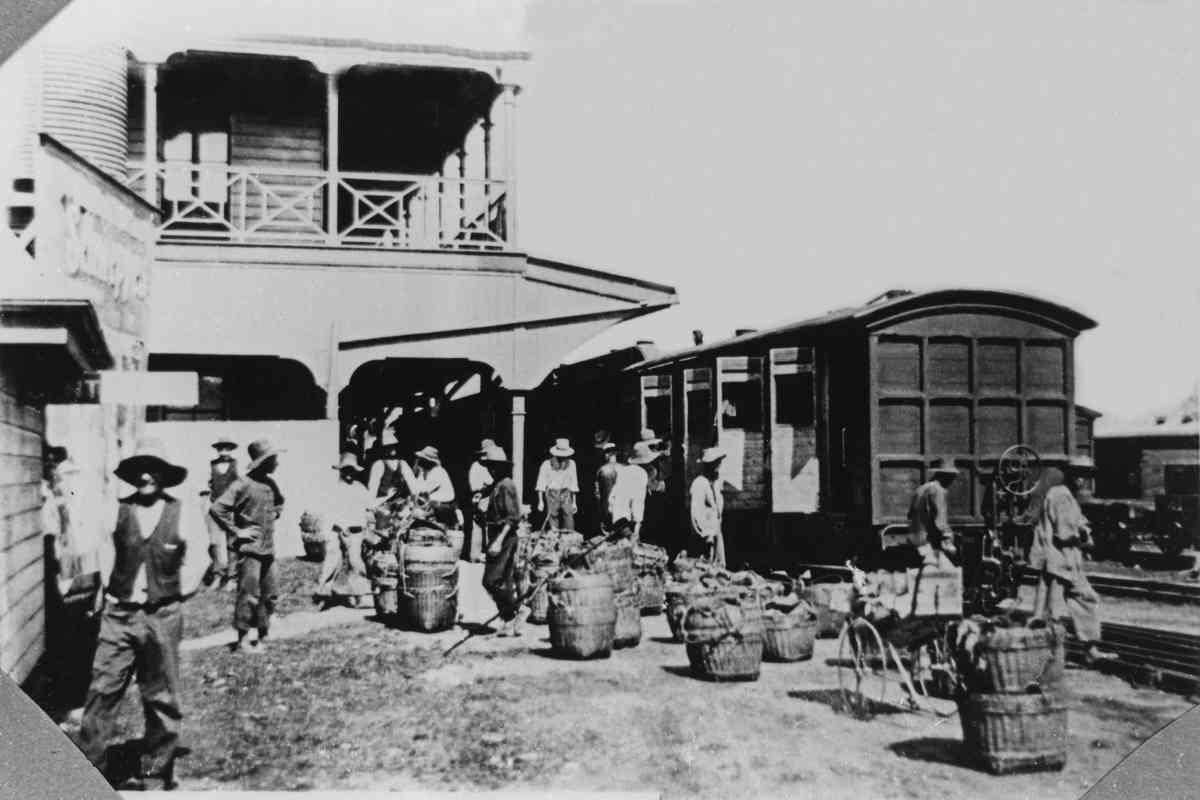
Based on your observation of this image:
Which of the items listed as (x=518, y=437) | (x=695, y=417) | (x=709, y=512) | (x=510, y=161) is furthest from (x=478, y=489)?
(x=510, y=161)

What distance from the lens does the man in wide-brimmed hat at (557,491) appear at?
949 cm

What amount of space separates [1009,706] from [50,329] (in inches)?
215

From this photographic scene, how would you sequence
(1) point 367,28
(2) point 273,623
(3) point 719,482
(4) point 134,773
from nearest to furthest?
(4) point 134,773 < (2) point 273,623 < (1) point 367,28 < (3) point 719,482

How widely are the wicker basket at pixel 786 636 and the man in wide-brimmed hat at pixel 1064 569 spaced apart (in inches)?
55.1

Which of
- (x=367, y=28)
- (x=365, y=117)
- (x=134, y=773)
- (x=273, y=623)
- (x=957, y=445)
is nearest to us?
(x=134, y=773)

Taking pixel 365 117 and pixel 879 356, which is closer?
pixel 879 356

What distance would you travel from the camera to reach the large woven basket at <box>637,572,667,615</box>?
26.6 ft

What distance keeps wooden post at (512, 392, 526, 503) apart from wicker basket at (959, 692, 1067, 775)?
3958mm

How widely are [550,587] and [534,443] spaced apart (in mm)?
5757

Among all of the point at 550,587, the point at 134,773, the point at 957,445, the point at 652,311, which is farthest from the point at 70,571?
the point at 957,445

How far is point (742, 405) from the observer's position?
1020 cm

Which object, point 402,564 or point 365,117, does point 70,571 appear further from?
point 365,117

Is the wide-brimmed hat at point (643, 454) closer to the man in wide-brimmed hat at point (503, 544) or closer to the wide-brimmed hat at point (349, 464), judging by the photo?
the man in wide-brimmed hat at point (503, 544)

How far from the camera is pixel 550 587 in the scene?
6.80 meters
